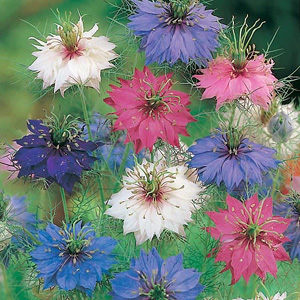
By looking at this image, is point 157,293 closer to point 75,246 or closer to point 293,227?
point 75,246

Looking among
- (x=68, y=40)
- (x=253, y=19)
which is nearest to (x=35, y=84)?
(x=68, y=40)

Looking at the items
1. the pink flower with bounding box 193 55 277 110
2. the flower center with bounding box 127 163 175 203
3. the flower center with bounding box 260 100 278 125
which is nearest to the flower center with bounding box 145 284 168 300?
the flower center with bounding box 127 163 175 203

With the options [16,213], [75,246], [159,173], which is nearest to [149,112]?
[159,173]

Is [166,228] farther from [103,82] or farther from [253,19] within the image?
[253,19]

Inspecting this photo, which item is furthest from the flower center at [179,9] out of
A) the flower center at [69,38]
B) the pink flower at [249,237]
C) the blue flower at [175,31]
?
the pink flower at [249,237]

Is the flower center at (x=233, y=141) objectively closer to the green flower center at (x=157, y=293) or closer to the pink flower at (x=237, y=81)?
the pink flower at (x=237, y=81)

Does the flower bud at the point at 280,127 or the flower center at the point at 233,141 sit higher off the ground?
the flower bud at the point at 280,127

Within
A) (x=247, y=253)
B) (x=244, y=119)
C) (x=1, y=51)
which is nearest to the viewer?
(x=247, y=253)

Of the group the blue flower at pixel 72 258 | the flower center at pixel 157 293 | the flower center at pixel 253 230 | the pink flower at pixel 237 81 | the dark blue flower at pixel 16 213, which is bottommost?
the flower center at pixel 157 293
